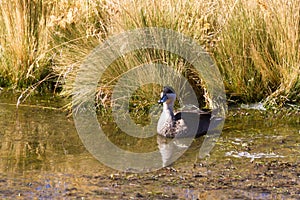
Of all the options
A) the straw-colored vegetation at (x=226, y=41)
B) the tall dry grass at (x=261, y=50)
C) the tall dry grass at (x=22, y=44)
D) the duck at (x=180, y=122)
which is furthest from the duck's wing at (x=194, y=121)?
the tall dry grass at (x=22, y=44)

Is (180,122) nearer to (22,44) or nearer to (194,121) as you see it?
(194,121)

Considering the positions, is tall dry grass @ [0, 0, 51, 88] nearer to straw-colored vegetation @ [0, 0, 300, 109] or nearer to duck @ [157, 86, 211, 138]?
straw-colored vegetation @ [0, 0, 300, 109]

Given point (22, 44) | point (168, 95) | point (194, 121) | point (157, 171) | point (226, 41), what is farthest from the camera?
point (22, 44)

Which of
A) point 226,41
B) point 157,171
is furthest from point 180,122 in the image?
point 226,41

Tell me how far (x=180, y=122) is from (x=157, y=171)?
145cm

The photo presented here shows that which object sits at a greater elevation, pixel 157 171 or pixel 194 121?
pixel 194 121

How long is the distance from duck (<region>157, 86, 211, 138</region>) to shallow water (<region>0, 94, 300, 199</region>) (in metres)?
0.16

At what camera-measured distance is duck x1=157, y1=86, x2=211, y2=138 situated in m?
7.62

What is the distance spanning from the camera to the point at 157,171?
6.32 m

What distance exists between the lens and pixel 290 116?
8.33 m

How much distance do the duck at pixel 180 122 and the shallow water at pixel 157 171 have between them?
16 centimetres

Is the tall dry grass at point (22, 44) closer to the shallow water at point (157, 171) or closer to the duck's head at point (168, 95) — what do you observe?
the shallow water at point (157, 171)

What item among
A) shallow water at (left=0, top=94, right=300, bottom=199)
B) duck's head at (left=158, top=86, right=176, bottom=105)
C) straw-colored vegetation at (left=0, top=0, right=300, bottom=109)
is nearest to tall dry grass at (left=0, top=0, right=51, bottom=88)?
straw-colored vegetation at (left=0, top=0, right=300, bottom=109)

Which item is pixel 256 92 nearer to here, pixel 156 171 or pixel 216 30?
pixel 216 30
